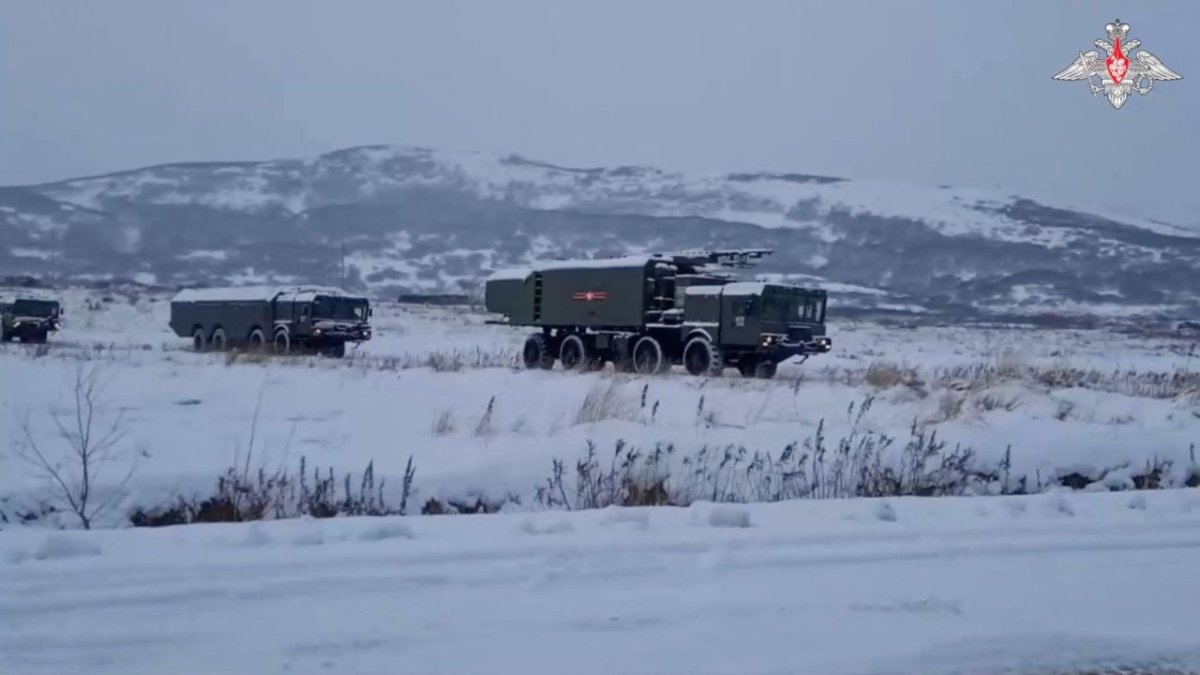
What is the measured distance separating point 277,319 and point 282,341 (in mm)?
1273

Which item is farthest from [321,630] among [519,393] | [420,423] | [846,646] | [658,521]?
[519,393]

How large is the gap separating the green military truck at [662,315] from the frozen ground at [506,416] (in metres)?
3.53

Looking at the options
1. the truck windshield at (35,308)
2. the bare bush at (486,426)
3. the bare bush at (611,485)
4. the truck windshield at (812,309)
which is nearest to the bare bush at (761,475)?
the bare bush at (611,485)

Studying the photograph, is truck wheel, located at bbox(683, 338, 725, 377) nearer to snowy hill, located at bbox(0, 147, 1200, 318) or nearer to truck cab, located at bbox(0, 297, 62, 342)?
truck cab, located at bbox(0, 297, 62, 342)

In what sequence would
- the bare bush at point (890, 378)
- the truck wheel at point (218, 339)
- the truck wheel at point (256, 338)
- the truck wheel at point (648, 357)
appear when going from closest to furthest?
the bare bush at point (890, 378)
the truck wheel at point (648, 357)
the truck wheel at point (256, 338)
the truck wheel at point (218, 339)

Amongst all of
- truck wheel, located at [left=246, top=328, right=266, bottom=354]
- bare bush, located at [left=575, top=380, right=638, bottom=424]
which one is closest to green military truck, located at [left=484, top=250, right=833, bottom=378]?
truck wheel, located at [left=246, top=328, right=266, bottom=354]

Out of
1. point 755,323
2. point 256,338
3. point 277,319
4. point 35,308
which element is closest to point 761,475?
point 755,323

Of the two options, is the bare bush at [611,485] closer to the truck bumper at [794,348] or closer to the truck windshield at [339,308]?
the truck bumper at [794,348]

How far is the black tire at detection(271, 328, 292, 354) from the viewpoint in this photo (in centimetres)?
3484

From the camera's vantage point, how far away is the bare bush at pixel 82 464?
888cm

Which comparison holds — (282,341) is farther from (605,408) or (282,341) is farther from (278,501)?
(278,501)

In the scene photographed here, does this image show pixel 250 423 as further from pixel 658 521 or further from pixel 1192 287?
pixel 1192 287

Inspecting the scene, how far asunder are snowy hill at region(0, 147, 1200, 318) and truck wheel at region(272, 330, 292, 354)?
2079 inches

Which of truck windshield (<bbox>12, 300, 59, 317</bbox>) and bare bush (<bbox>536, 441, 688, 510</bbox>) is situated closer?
bare bush (<bbox>536, 441, 688, 510</bbox>)
